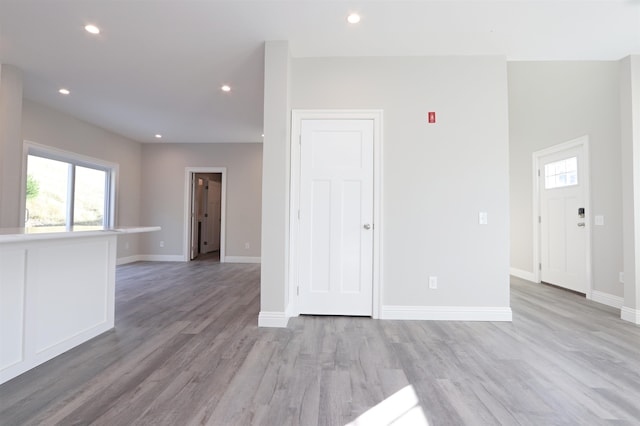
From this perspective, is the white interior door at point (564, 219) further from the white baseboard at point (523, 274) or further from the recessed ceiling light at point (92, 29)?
the recessed ceiling light at point (92, 29)

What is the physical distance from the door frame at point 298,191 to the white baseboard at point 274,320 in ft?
0.75

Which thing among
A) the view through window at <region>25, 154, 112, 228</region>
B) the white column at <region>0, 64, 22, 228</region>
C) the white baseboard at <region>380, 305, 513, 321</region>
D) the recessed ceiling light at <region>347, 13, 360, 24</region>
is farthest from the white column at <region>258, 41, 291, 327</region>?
the view through window at <region>25, 154, 112, 228</region>

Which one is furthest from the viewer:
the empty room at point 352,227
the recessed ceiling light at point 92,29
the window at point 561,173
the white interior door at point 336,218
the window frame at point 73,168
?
the window frame at point 73,168

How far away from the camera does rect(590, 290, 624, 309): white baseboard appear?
11.3 ft

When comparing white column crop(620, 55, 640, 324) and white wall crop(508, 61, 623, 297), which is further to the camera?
white wall crop(508, 61, 623, 297)

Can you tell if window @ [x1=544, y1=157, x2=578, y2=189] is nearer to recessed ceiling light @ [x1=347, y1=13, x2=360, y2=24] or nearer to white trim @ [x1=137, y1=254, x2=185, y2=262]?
recessed ceiling light @ [x1=347, y1=13, x2=360, y2=24]

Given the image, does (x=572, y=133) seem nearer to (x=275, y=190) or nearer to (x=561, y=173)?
(x=561, y=173)

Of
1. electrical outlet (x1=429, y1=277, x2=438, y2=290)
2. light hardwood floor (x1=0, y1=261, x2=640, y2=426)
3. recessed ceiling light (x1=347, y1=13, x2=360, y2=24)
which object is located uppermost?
recessed ceiling light (x1=347, y1=13, x2=360, y2=24)

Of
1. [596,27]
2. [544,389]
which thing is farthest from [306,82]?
[544,389]

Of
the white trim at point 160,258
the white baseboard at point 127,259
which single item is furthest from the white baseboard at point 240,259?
the white baseboard at point 127,259

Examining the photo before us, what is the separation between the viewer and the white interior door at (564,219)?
4023 millimetres

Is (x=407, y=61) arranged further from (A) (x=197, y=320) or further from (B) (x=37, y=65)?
(B) (x=37, y=65)

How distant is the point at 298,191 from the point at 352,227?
2.13ft

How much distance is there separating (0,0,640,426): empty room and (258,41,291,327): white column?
0.07 ft
